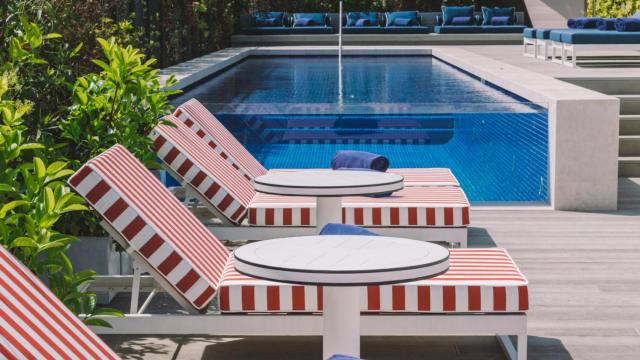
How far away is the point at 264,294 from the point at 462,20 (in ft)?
80.2

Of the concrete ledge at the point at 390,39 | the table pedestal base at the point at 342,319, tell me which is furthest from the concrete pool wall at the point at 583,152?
the concrete ledge at the point at 390,39

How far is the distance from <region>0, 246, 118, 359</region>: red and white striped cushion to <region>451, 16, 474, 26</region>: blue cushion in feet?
84.4

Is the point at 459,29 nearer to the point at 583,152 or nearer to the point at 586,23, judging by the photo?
the point at 586,23

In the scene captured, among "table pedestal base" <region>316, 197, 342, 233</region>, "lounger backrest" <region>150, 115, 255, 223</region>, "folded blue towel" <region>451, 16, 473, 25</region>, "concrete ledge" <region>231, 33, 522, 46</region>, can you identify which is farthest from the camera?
"folded blue towel" <region>451, 16, 473, 25</region>

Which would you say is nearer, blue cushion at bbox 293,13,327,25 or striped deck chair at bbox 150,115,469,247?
striped deck chair at bbox 150,115,469,247

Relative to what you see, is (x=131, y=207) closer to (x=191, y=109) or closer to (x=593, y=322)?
(x=593, y=322)

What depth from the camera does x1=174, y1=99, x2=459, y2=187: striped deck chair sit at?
282 inches

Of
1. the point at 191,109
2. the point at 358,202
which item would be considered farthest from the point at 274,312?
the point at 191,109

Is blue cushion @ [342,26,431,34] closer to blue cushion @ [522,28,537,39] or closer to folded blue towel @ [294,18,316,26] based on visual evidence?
folded blue towel @ [294,18,316,26]

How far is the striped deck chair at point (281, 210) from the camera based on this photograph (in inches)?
247

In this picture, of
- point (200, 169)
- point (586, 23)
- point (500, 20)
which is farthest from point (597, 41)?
point (200, 169)

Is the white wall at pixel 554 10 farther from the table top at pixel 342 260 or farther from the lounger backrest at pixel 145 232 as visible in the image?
the table top at pixel 342 260

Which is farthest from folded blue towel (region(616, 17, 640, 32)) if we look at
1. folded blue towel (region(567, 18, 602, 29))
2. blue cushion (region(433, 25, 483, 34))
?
blue cushion (region(433, 25, 483, 34))

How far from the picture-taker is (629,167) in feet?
31.6
